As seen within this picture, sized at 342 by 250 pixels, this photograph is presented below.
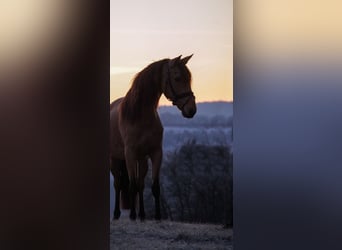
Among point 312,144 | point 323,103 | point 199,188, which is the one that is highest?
point 323,103

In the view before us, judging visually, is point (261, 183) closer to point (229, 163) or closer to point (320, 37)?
point (229, 163)

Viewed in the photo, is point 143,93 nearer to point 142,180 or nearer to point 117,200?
point 142,180

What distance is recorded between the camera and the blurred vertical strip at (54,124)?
2562 millimetres

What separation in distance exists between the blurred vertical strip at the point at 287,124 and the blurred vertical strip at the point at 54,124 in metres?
0.62

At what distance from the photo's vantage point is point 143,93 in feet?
8.81

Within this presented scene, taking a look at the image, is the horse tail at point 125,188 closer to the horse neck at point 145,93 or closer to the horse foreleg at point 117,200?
the horse foreleg at point 117,200

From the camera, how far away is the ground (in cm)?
266

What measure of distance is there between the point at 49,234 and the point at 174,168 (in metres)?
0.63

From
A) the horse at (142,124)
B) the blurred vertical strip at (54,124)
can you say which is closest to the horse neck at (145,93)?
the horse at (142,124)

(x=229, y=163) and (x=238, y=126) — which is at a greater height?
(x=238, y=126)

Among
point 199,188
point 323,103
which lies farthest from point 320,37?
point 199,188

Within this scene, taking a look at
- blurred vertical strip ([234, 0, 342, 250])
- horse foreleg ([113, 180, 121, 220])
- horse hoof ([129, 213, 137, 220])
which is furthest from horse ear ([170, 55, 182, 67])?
horse hoof ([129, 213, 137, 220])

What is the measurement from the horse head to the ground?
0.50m

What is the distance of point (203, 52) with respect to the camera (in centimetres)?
265
